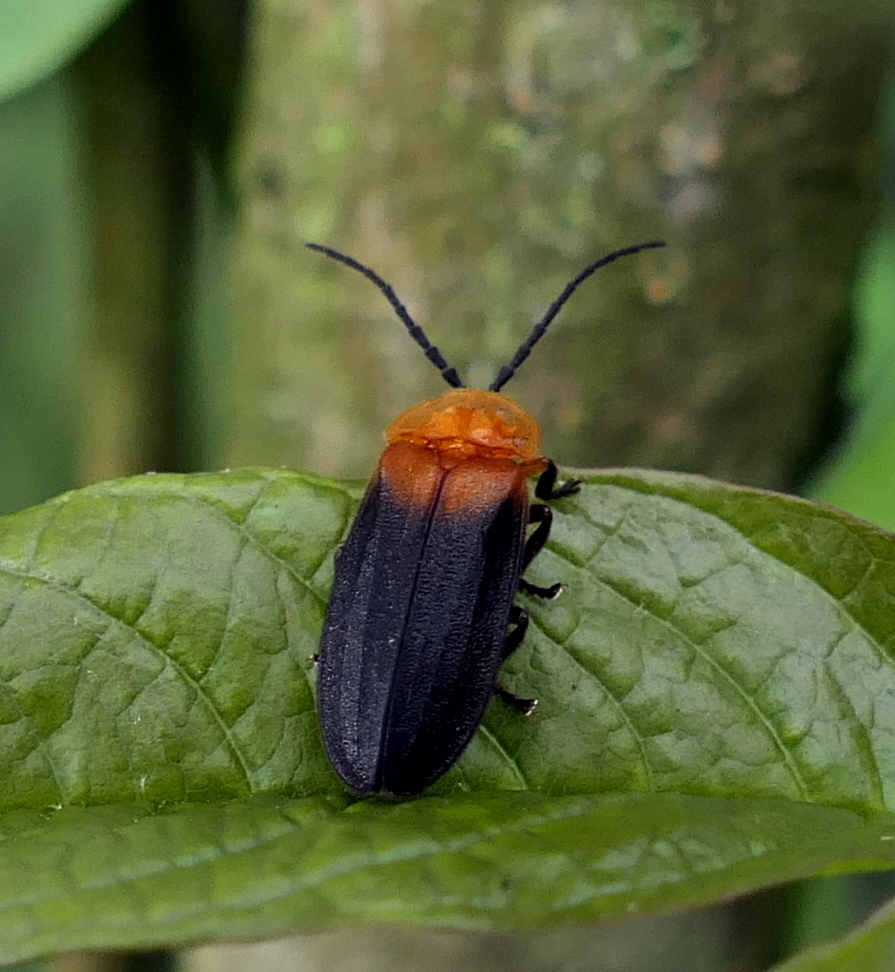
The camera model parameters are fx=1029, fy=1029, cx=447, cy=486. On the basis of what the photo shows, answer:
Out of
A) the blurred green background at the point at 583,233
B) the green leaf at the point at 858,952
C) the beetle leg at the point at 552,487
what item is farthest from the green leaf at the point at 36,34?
the green leaf at the point at 858,952

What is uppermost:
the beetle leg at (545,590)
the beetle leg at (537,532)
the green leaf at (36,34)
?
the green leaf at (36,34)

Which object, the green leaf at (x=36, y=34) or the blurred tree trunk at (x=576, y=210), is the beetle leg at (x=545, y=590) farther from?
the green leaf at (x=36, y=34)

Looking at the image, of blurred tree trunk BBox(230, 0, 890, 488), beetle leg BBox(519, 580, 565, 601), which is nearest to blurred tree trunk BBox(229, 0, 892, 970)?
blurred tree trunk BBox(230, 0, 890, 488)

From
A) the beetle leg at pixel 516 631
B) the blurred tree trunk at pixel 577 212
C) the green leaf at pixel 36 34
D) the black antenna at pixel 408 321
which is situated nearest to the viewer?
the beetle leg at pixel 516 631

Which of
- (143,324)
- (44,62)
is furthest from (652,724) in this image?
(143,324)

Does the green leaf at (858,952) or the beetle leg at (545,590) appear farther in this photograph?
the beetle leg at (545,590)

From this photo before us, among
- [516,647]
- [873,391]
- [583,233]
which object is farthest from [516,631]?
[873,391]

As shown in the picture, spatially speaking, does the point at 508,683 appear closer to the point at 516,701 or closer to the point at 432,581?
the point at 516,701
